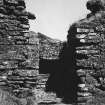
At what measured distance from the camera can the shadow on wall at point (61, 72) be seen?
8945mm

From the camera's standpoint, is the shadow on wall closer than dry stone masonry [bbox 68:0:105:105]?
No

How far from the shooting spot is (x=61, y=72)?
9461mm

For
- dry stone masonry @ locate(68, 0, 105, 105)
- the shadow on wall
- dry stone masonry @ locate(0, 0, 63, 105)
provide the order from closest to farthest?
1. dry stone masonry @ locate(0, 0, 63, 105)
2. dry stone masonry @ locate(68, 0, 105, 105)
3. the shadow on wall

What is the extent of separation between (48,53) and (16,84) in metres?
2.35

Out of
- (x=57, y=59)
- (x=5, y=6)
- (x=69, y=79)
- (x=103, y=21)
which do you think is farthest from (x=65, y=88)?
(x=5, y=6)

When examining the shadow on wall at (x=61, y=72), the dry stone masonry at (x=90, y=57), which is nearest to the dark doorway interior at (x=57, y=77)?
the shadow on wall at (x=61, y=72)

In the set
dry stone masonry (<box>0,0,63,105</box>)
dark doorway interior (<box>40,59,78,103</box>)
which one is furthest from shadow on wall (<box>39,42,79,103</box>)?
dry stone masonry (<box>0,0,63,105</box>)

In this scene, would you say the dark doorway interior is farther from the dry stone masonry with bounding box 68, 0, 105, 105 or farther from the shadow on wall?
the dry stone masonry with bounding box 68, 0, 105, 105

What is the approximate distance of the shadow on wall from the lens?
352 inches

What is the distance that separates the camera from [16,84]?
7191 mm

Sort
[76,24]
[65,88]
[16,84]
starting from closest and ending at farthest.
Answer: [16,84], [76,24], [65,88]

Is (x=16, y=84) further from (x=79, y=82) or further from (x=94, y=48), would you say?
(x=94, y=48)

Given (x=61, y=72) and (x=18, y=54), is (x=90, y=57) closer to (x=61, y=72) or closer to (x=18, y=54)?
(x=61, y=72)

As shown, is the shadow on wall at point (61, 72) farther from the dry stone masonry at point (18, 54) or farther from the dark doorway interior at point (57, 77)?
the dry stone masonry at point (18, 54)
